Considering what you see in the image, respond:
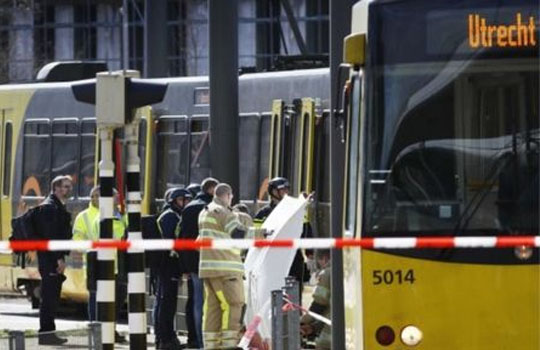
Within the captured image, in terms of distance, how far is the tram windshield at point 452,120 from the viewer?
38.4ft

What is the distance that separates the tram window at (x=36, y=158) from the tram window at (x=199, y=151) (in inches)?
138

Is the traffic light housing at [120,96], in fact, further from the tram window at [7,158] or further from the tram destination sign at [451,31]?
the tram window at [7,158]

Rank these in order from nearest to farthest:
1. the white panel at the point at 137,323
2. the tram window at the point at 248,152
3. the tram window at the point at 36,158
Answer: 1. the white panel at the point at 137,323
2. the tram window at the point at 248,152
3. the tram window at the point at 36,158

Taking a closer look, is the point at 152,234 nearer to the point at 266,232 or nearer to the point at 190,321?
the point at 190,321

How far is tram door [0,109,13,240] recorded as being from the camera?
28.1m

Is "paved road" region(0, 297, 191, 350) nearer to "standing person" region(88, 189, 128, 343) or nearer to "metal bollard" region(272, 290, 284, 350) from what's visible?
"standing person" region(88, 189, 128, 343)

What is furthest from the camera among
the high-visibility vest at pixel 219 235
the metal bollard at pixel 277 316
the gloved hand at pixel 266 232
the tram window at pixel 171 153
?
the tram window at pixel 171 153

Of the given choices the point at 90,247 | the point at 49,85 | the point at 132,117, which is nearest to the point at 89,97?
the point at 132,117

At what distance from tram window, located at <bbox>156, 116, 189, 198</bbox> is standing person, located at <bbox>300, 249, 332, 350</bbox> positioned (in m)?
5.80

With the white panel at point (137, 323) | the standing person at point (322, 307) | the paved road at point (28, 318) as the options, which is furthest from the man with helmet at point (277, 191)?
the white panel at point (137, 323)

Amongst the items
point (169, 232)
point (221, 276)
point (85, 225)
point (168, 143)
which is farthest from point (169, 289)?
point (168, 143)

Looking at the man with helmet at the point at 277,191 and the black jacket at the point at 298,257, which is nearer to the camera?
the black jacket at the point at 298,257

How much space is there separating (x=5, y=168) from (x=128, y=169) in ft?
47.2

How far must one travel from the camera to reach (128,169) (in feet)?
46.6
